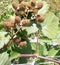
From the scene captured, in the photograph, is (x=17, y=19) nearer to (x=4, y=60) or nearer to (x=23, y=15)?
(x=23, y=15)

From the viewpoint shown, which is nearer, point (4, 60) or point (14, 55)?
point (4, 60)

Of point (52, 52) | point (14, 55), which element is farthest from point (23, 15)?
point (52, 52)

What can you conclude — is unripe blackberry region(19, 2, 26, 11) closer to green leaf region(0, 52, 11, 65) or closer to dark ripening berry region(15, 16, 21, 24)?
dark ripening berry region(15, 16, 21, 24)

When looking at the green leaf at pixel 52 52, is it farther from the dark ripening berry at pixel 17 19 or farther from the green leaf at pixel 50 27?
the dark ripening berry at pixel 17 19

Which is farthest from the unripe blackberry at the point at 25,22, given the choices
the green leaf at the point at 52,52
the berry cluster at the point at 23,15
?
the green leaf at the point at 52,52

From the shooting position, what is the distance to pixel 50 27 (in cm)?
115

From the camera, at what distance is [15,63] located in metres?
1.18

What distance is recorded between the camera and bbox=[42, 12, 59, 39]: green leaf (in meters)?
1.11

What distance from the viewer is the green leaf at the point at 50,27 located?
1111mm

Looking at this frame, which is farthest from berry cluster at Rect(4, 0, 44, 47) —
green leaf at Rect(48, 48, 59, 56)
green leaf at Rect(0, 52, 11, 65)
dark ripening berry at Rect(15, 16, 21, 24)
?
green leaf at Rect(48, 48, 59, 56)

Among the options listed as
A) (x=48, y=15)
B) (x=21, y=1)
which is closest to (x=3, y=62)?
(x=21, y=1)

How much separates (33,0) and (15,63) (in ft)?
0.97

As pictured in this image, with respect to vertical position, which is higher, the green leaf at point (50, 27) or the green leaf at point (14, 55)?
the green leaf at point (50, 27)

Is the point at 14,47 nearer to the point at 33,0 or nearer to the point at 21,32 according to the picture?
the point at 21,32
